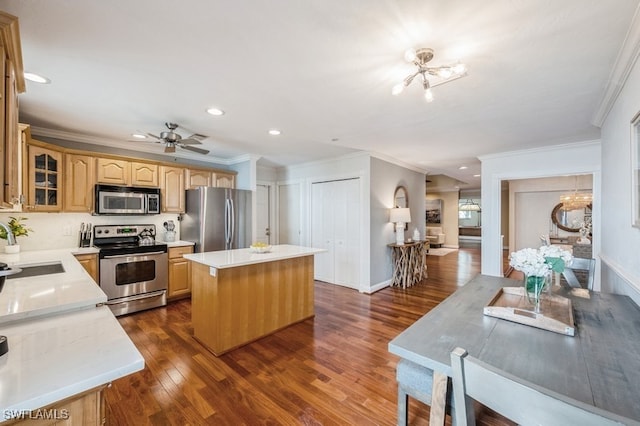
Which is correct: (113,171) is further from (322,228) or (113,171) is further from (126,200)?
(322,228)

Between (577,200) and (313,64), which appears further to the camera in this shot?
(577,200)

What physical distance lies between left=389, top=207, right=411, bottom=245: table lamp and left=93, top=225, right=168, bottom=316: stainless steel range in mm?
3766

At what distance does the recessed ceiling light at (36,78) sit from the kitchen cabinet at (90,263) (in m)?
2.02

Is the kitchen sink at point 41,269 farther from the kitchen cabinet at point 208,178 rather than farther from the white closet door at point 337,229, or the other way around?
the white closet door at point 337,229

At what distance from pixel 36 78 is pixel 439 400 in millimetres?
3418

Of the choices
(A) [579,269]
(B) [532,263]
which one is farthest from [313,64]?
(A) [579,269]

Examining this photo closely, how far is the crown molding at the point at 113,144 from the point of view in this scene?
11.4ft

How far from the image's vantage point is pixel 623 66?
6.02 feet

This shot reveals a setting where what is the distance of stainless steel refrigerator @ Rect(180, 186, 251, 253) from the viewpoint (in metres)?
4.28

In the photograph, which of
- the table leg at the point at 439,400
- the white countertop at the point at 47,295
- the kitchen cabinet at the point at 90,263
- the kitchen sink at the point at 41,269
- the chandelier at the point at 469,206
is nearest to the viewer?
the table leg at the point at 439,400

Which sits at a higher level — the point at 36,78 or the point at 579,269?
the point at 36,78

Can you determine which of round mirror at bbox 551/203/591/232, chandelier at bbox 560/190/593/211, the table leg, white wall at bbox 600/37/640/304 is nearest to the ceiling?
white wall at bbox 600/37/640/304

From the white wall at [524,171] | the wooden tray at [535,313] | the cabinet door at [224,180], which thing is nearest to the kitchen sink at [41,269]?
the cabinet door at [224,180]

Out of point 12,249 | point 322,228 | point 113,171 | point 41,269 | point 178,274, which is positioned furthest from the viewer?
point 322,228
